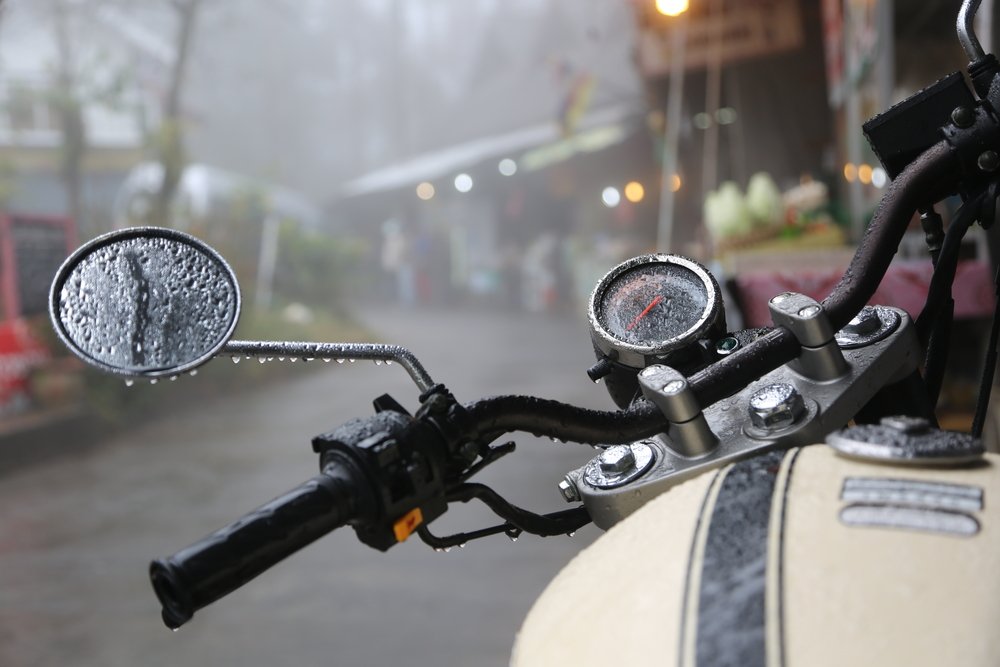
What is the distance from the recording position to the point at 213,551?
2.37 feet

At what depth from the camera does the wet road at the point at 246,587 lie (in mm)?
4148

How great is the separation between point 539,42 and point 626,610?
33.5 metres

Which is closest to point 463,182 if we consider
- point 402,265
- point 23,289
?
point 402,265

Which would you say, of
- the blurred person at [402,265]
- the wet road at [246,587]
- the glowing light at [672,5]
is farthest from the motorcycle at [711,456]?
the blurred person at [402,265]

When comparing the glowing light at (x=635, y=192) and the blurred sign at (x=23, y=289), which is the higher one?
the blurred sign at (x=23, y=289)

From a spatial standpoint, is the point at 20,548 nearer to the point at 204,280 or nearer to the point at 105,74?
the point at 204,280

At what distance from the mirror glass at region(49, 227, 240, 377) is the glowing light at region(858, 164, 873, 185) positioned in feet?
19.0

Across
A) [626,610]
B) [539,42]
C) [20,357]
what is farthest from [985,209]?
[539,42]

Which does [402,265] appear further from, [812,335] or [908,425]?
[908,425]

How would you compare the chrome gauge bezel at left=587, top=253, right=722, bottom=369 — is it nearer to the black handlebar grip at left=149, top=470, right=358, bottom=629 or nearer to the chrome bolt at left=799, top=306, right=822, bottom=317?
the chrome bolt at left=799, top=306, right=822, bottom=317

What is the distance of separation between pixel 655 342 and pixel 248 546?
55 centimetres

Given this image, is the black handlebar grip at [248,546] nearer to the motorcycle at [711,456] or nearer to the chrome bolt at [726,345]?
the motorcycle at [711,456]

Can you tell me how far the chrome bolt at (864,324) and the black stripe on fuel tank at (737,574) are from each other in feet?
0.80

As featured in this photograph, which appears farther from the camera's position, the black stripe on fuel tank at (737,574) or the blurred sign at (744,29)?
the blurred sign at (744,29)
